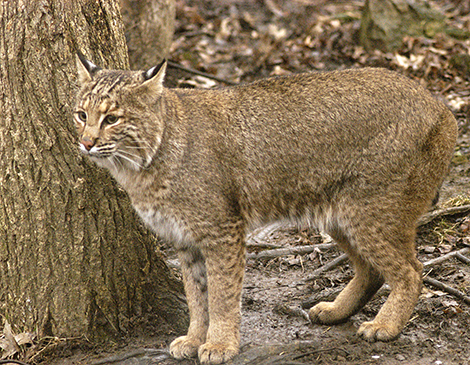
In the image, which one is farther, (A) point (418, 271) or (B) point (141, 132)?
(A) point (418, 271)

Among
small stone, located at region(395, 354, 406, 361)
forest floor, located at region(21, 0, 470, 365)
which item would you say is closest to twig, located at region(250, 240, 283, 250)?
forest floor, located at region(21, 0, 470, 365)

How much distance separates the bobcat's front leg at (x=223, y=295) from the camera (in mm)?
4219

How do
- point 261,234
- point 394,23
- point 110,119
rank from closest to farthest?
point 110,119 < point 261,234 < point 394,23

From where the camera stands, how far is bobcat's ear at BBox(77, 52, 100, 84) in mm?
4027

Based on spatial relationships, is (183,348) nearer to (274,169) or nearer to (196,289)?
(196,289)

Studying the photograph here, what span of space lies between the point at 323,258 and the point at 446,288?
121cm

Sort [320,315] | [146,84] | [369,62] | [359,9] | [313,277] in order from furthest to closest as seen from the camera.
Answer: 1. [359,9]
2. [369,62]
3. [313,277]
4. [320,315]
5. [146,84]

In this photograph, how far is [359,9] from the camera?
37.1 ft

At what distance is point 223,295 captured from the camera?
425 cm

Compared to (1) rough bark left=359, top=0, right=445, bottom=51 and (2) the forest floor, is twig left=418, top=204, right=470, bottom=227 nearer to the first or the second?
(2) the forest floor

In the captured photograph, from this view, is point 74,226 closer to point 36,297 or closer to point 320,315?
point 36,297

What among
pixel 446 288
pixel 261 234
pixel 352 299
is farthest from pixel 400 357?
pixel 261 234

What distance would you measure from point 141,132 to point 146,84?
0.32 m

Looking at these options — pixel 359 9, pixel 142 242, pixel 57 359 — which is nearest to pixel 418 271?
pixel 142 242
